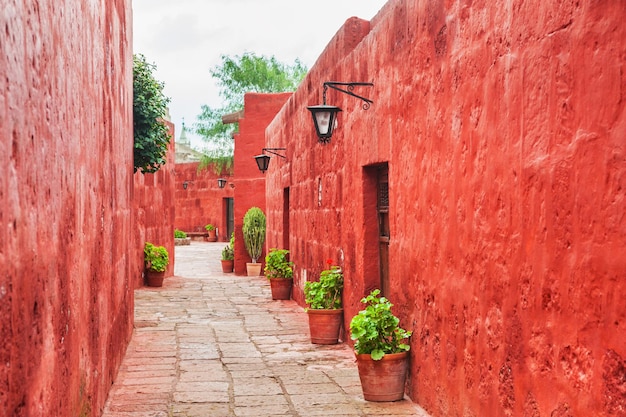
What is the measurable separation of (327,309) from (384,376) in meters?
2.48

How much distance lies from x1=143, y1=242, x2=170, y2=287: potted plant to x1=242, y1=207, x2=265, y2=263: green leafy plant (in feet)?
12.3

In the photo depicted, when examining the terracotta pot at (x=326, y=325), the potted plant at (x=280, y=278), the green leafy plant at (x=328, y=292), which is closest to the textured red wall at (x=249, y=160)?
the potted plant at (x=280, y=278)

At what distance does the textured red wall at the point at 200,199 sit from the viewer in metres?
31.1

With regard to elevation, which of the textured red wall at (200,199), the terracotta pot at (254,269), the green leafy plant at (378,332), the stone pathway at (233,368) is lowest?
the stone pathway at (233,368)

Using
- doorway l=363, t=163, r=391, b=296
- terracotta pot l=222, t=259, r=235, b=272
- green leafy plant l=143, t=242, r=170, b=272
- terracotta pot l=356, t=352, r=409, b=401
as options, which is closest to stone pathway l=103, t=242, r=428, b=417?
terracotta pot l=356, t=352, r=409, b=401

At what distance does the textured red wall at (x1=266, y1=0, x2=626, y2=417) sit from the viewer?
2867 millimetres

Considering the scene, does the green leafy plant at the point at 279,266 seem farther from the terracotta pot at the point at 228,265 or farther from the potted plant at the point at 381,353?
the terracotta pot at the point at 228,265

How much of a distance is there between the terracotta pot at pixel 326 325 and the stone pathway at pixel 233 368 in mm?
113

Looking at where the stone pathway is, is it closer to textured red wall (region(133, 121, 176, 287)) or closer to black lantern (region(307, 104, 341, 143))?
black lantern (region(307, 104, 341, 143))

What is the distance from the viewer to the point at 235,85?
104 feet

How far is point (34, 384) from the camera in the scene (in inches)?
110

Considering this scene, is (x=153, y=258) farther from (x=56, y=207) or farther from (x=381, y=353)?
(x=56, y=207)

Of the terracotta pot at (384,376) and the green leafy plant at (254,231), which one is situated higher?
the green leafy plant at (254,231)

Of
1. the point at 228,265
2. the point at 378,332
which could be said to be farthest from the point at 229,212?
the point at 378,332
